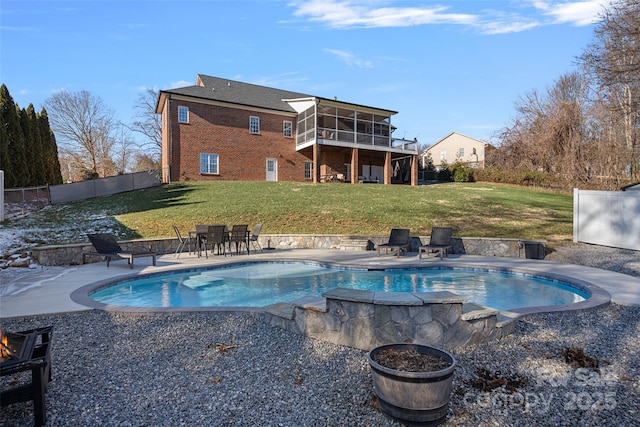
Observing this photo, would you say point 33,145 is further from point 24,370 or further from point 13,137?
point 24,370

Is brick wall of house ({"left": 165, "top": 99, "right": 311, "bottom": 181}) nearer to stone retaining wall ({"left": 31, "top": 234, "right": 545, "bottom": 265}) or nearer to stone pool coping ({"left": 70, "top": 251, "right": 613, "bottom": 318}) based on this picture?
stone retaining wall ({"left": 31, "top": 234, "right": 545, "bottom": 265})

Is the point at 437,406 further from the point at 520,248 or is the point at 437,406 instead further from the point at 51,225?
the point at 51,225

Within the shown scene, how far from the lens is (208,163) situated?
25.0 m

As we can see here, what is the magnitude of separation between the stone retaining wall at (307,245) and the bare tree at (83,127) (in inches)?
1200

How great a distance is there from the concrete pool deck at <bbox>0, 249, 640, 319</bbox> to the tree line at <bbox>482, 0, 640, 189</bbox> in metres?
7.58

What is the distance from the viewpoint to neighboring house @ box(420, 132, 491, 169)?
1752 inches

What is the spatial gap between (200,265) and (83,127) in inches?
1465

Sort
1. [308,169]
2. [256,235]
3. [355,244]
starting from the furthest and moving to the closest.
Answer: [308,169], [355,244], [256,235]

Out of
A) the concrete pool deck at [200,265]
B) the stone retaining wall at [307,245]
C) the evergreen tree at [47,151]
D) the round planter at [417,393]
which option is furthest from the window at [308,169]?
the round planter at [417,393]

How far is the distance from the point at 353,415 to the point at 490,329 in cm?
221

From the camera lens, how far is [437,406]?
248cm

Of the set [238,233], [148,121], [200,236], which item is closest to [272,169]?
[238,233]

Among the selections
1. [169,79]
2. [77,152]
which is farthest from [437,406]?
[77,152]

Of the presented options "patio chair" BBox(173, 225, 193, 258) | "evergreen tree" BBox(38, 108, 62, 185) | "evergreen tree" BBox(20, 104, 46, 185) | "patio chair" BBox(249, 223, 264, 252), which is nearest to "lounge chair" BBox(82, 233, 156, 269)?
"patio chair" BBox(173, 225, 193, 258)
